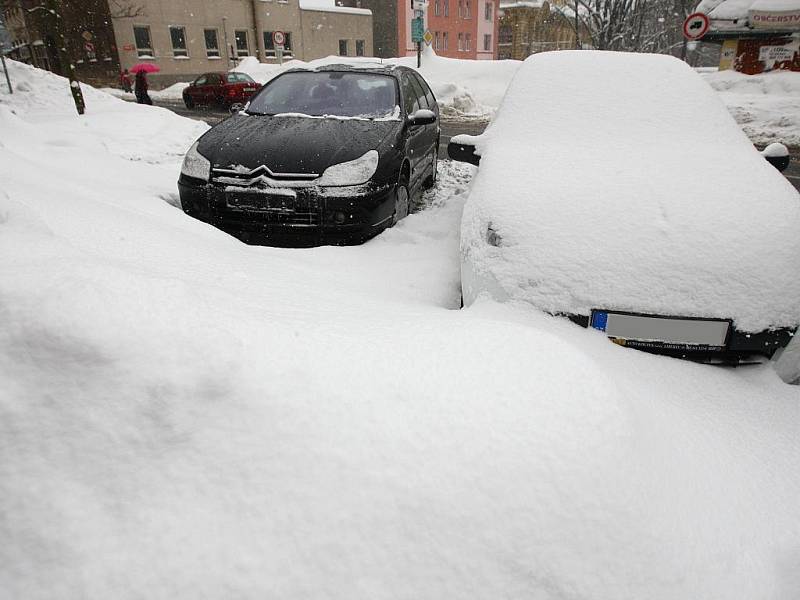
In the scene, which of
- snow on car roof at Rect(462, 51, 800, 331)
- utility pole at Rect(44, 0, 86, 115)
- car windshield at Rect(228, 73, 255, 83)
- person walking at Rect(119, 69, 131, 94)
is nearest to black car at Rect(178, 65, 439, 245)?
snow on car roof at Rect(462, 51, 800, 331)

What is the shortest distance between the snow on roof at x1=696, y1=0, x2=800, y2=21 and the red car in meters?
16.0

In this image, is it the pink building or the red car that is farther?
the pink building

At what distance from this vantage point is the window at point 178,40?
95.5 feet

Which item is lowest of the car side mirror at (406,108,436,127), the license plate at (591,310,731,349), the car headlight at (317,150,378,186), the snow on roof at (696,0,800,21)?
the license plate at (591,310,731,349)

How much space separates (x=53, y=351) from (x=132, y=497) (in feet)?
1.40

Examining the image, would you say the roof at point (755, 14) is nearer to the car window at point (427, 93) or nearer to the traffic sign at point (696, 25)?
the traffic sign at point (696, 25)

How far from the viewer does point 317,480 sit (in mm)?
1224

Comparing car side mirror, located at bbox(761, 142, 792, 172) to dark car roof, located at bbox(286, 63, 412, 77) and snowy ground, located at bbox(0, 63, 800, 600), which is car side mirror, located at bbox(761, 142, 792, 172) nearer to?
snowy ground, located at bbox(0, 63, 800, 600)

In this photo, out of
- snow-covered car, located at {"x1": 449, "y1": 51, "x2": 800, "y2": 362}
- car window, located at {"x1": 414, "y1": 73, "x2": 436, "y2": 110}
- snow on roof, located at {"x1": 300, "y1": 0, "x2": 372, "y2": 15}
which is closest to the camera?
snow-covered car, located at {"x1": 449, "y1": 51, "x2": 800, "y2": 362}

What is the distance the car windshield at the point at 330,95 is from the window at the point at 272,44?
102 feet

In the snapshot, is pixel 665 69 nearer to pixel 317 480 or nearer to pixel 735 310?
pixel 735 310

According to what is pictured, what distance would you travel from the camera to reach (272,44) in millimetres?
32906

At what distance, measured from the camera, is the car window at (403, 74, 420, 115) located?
17.0 ft

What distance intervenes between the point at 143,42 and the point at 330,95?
29541mm
